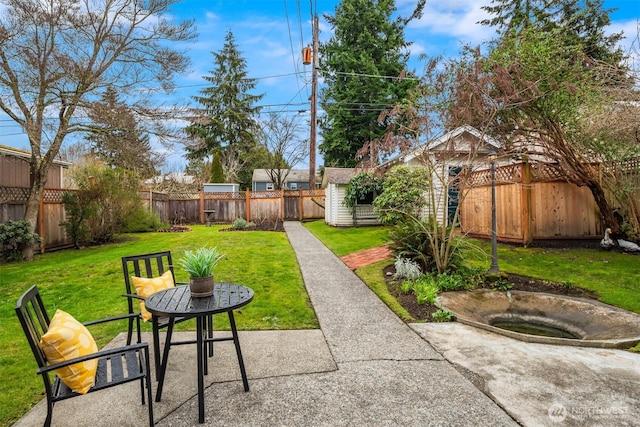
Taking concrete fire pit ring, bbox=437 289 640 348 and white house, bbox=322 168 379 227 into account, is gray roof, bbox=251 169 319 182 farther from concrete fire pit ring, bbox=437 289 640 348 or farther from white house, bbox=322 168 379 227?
concrete fire pit ring, bbox=437 289 640 348

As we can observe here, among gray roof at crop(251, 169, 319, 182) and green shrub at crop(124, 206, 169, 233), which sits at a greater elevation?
gray roof at crop(251, 169, 319, 182)

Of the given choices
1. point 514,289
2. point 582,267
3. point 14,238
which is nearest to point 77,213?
point 14,238

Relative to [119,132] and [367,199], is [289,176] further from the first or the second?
[119,132]

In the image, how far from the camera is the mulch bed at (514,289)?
456cm

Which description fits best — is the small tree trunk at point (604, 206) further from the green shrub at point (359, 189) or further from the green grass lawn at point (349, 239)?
the green shrub at point (359, 189)

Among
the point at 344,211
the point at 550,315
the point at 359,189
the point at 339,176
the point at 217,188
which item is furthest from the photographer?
the point at 217,188

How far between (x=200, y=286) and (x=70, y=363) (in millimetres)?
Answer: 948

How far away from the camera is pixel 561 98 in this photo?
633cm

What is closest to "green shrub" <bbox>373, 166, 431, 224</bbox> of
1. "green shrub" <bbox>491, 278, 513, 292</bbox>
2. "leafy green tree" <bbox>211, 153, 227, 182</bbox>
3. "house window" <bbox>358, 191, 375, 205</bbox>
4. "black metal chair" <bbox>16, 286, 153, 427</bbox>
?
"house window" <bbox>358, 191, 375, 205</bbox>

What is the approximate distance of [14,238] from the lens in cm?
784

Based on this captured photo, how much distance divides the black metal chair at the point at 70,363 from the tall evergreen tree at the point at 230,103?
28.0 metres

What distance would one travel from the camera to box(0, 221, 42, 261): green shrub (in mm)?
7711

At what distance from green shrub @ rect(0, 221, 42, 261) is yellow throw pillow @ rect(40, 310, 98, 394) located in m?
7.82

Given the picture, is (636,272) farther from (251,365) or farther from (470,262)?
(251,365)
